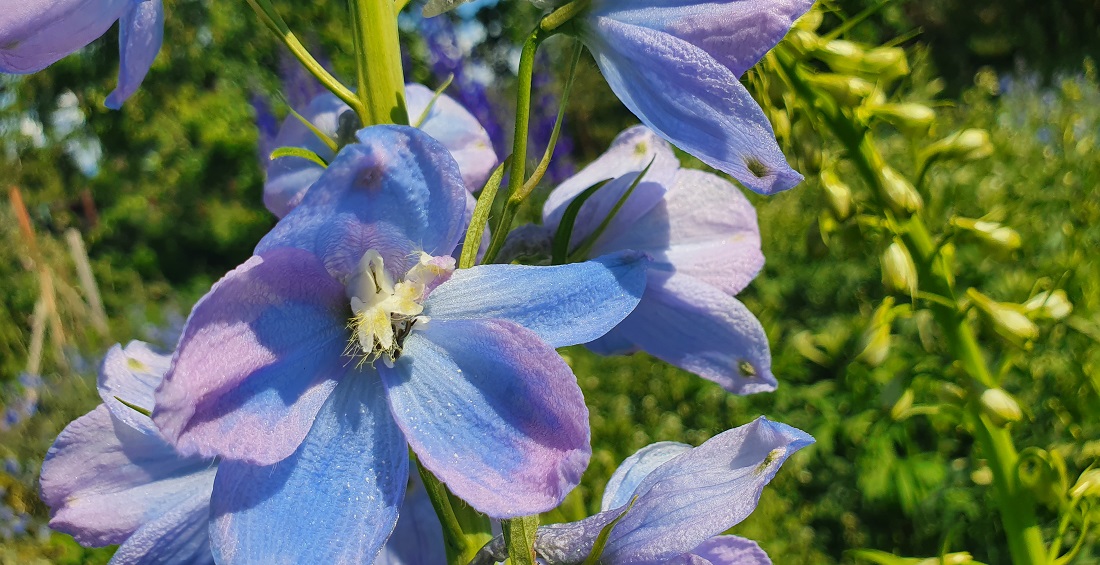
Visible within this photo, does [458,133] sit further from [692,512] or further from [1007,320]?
[1007,320]

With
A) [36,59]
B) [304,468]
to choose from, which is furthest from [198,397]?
[36,59]

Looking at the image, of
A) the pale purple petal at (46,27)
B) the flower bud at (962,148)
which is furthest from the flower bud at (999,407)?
the pale purple petal at (46,27)

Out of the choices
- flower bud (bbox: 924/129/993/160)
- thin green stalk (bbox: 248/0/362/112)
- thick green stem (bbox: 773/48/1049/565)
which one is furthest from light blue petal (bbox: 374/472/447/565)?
flower bud (bbox: 924/129/993/160)

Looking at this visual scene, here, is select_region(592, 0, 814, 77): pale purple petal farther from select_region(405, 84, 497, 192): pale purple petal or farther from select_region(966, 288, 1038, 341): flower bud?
select_region(966, 288, 1038, 341): flower bud

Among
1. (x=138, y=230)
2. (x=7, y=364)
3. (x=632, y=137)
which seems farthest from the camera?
(x=138, y=230)

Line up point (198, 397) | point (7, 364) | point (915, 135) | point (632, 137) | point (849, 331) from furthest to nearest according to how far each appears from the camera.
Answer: point (7, 364) → point (849, 331) → point (915, 135) → point (632, 137) → point (198, 397)

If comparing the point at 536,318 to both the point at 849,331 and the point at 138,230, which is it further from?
the point at 138,230

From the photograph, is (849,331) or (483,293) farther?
(849,331)
